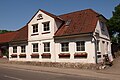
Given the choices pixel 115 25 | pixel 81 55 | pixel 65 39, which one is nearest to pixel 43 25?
pixel 65 39

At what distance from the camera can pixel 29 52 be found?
25.8 meters

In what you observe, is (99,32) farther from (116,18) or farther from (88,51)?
(116,18)

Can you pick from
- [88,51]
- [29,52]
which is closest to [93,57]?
[88,51]

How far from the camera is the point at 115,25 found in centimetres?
2675

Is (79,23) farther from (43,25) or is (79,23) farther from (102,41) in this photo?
(43,25)

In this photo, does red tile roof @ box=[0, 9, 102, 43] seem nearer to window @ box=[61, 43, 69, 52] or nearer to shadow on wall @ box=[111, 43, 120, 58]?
window @ box=[61, 43, 69, 52]

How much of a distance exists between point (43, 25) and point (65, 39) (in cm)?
445

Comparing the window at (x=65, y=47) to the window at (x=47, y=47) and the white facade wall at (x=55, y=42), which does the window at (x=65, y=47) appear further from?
the window at (x=47, y=47)

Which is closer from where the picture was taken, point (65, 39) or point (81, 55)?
point (81, 55)

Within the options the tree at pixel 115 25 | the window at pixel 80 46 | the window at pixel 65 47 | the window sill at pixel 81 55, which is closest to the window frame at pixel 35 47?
the window at pixel 65 47

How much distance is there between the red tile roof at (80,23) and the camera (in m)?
20.6

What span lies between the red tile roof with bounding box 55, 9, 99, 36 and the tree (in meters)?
4.10

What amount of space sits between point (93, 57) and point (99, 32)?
3.81 metres

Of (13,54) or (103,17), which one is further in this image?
(13,54)
